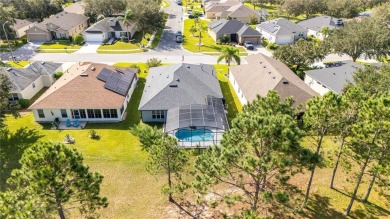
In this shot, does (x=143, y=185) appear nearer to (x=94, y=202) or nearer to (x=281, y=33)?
(x=94, y=202)

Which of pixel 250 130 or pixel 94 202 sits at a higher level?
pixel 250 130

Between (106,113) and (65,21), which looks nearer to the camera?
(106,113)

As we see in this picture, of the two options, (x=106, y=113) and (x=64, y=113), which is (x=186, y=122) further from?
(x=64, y=113)

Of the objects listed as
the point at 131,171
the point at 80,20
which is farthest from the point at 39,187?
the point at 80,20

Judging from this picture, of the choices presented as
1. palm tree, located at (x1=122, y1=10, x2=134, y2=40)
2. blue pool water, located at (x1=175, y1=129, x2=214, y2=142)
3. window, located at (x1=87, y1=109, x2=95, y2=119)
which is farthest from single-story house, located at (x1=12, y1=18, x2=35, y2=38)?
blue pool water, located at (x1=175, y1=129, x2=214, y2=142)

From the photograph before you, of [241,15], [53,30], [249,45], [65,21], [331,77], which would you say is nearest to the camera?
[331,77]

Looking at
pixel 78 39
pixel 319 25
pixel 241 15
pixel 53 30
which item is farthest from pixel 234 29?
pixel 53 30
